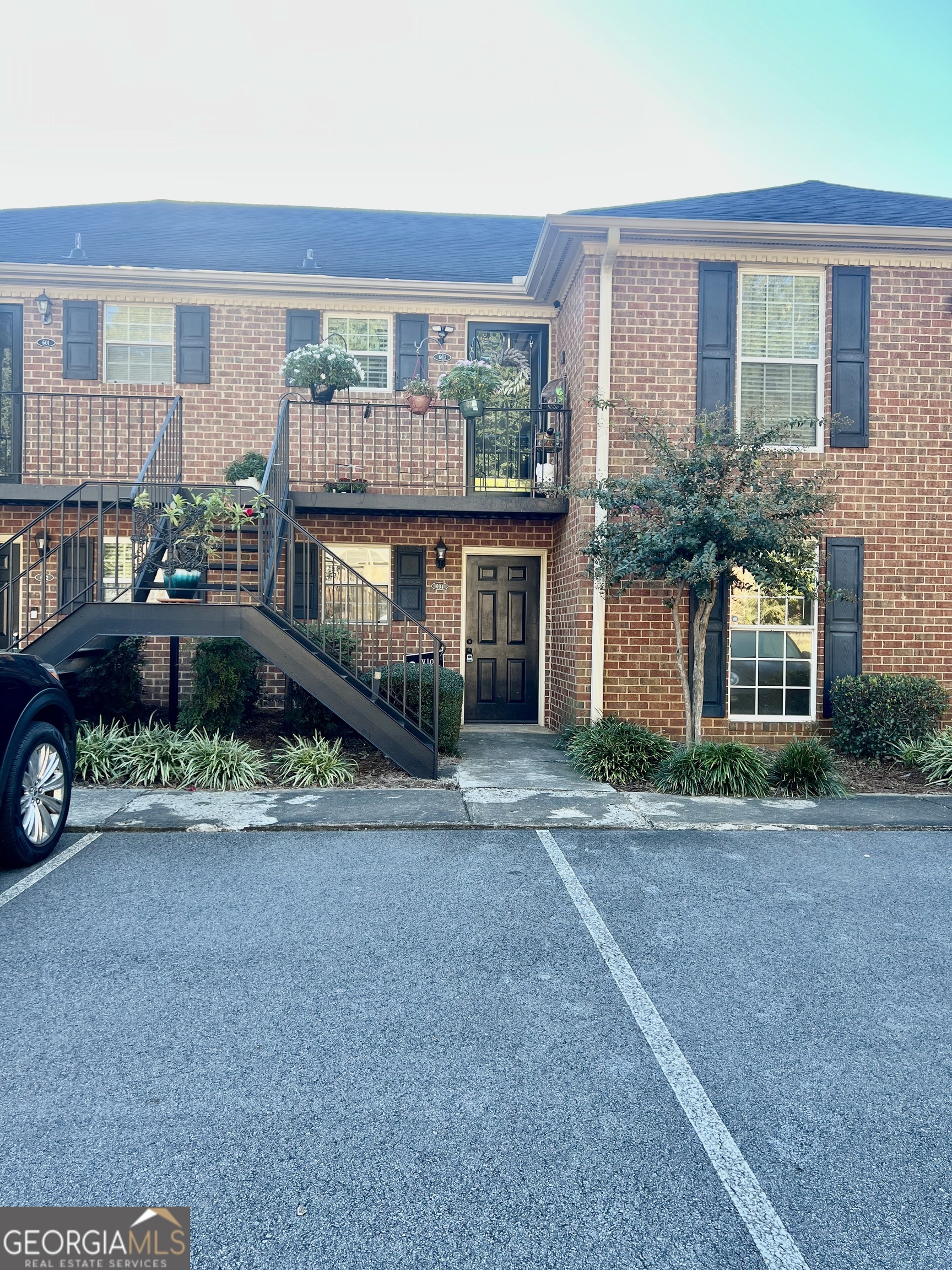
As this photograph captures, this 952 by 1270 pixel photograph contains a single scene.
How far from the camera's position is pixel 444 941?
Answer: 3.80 meters

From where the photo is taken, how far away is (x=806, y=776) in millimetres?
7133

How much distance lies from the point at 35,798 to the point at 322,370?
607 centimetres

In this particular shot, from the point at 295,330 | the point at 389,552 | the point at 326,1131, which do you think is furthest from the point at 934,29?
the point at 326,1131

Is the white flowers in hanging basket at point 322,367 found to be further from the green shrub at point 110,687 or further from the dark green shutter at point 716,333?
the dark green shutter at point 716,333

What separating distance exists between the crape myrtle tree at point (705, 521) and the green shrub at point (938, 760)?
1943 millimetres

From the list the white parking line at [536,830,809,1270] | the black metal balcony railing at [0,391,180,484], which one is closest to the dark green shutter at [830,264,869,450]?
the white parking line at [536,830,809,1270]

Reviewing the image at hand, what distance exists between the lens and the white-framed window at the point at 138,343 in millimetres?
10508

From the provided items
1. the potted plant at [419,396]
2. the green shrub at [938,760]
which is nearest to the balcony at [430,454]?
the potted plant at [419,396]

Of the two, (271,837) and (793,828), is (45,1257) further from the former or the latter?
(793,828)

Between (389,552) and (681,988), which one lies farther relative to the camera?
(389,552)

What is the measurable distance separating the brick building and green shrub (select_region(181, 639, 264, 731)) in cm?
65

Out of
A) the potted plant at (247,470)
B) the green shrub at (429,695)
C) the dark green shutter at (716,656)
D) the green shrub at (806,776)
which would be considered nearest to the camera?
the green shrub at (806,776)

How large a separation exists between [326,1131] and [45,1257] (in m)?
0.73

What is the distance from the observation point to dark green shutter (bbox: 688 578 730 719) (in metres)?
8.85
